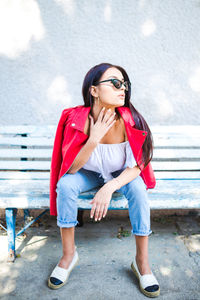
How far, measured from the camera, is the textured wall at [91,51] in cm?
291

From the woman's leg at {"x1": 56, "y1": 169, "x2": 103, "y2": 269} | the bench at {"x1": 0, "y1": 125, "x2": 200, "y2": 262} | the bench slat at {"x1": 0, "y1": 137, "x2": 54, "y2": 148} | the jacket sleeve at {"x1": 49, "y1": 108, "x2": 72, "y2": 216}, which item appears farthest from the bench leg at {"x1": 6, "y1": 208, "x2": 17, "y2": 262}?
the bench slat at {"x1": 0, "y1": 137, "x2": 54, "y2": 148}

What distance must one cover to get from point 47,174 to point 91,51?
1.47 metres

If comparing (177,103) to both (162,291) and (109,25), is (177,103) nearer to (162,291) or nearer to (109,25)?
(109,25)

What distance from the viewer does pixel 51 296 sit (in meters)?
1.82

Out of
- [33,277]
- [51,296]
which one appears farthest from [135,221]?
[33,277]

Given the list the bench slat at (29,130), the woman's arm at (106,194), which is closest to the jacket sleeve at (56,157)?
the woman's arm at (106,194)

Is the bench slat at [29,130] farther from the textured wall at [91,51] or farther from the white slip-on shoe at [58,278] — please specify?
the white slip-on shoe at [58,278]

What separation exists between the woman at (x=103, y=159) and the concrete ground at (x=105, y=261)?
0.42 feet

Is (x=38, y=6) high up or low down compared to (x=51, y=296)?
up

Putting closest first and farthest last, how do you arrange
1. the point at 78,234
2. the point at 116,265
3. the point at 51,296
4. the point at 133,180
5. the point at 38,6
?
the point at 51,296 → the point at 133,180 → the point at 116,265 → the point at 78,234 → the point at 38,6

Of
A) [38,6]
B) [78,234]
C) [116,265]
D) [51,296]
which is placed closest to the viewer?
[51,296]

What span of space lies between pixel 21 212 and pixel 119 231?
3.88 ft

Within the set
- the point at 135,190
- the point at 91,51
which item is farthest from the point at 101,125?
the point at 91,51

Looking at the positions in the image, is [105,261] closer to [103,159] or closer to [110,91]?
[103,159]
